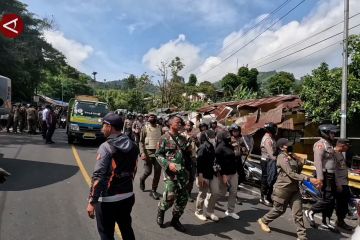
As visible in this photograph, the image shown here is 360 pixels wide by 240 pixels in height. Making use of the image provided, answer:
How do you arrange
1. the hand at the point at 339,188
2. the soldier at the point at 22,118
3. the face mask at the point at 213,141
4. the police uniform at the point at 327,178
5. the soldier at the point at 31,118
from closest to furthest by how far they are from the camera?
the police uniform at the point at 327,178, the hand at the point at 339,188, the face mask at the point at 213,141, the soldier at the point at 31,118, the soldier at the point at 22,118

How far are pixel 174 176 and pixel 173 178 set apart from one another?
0.03 meters

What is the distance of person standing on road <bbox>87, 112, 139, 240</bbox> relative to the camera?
4.14 m

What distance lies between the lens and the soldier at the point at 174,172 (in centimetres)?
626

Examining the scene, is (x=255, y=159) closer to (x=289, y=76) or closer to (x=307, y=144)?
(x=307, y=144)

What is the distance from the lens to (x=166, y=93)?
49062mm

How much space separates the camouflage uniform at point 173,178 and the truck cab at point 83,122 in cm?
1165

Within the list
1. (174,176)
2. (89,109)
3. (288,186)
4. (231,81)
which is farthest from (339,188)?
(231,81)

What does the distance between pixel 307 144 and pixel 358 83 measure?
114 inches

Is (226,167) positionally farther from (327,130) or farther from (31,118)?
(31,118)

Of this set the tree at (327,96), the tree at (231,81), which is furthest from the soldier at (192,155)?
the tree at (231,81)

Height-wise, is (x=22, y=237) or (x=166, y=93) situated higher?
(x=166, y=93)

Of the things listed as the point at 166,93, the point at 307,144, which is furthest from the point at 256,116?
the point at 166,93

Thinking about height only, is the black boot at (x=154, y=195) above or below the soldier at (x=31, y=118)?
below

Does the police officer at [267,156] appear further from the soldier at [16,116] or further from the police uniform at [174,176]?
the soldier at [16,116]
